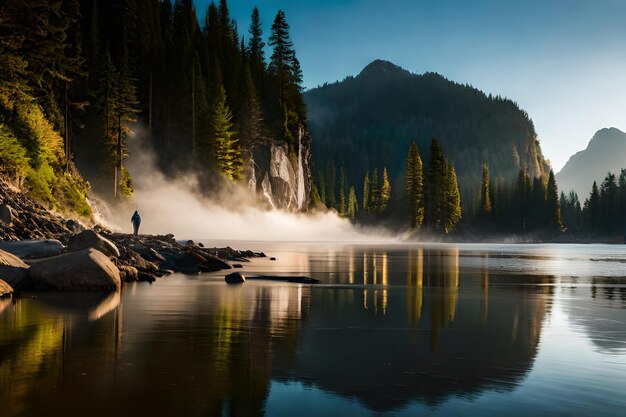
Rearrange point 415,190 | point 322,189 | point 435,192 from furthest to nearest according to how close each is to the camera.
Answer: point 322,189, point 415,190, point 435,192

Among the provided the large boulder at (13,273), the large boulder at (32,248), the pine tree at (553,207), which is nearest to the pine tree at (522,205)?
the pine tree at (553,207)

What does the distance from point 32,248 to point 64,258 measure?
3.17m

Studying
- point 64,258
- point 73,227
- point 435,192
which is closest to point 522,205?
point 435,192

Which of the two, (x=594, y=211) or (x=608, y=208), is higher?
(x=608, y=208)

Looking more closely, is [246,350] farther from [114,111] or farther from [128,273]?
[114,111]

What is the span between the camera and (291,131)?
3767 inches

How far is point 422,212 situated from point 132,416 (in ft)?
356

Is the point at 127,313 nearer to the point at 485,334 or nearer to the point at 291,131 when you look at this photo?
the point at 485,334

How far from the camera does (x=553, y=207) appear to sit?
14450 cm

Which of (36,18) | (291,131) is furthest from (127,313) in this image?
(291,131)

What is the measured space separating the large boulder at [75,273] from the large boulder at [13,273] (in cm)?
25

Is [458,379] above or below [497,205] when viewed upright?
below

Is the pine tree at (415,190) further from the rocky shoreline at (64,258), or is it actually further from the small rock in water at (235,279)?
the small rock in water at (235,279)

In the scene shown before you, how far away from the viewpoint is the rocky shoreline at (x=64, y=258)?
16.5 m
